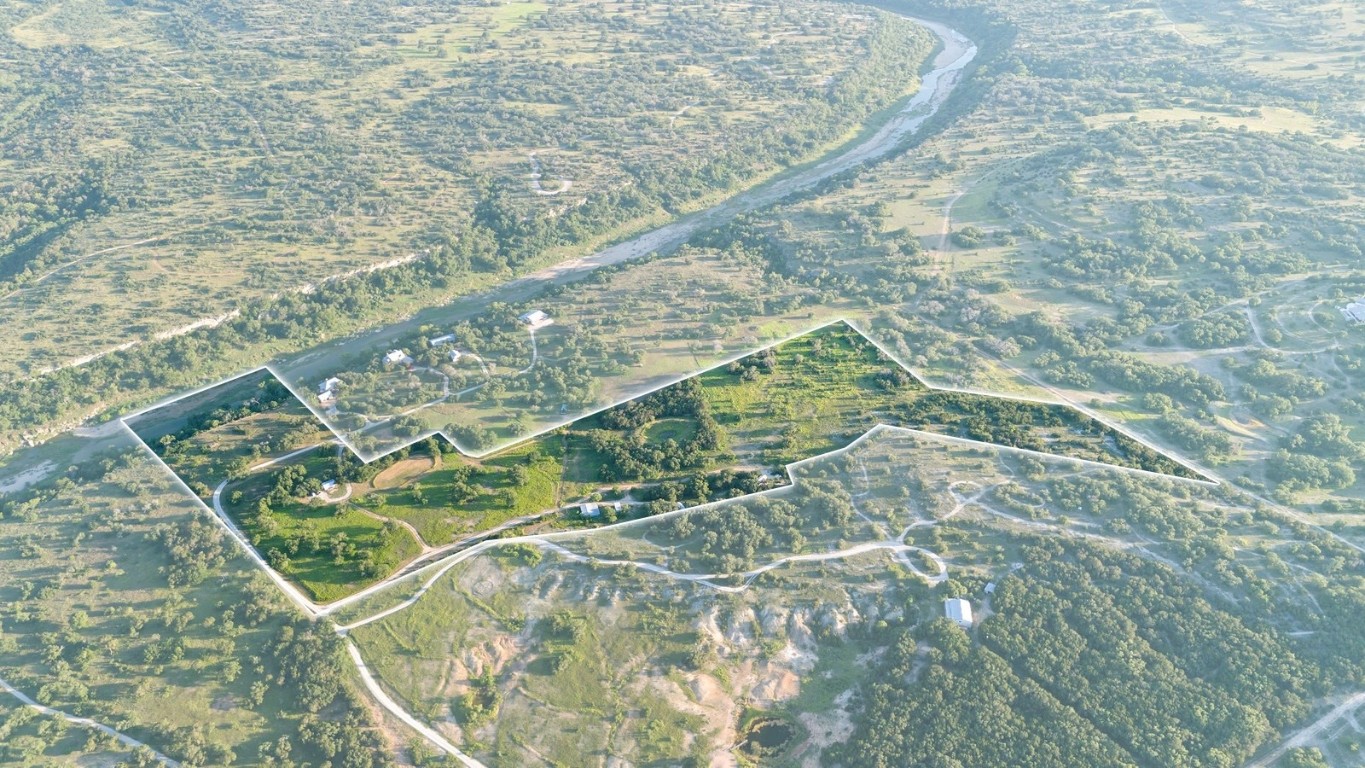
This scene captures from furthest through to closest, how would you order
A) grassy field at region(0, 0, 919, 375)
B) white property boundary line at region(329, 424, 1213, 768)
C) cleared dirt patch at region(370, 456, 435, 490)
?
grassy field at region(0, 0, 919, 375) → cleared dirt patch at region(370, 456, 435, 490) → white property boundary line at region(329, 424, 1213, 768)

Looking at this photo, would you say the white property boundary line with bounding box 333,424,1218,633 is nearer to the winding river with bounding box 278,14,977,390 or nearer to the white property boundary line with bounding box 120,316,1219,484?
the white property boundary line with bounding box 120,316,1219,484

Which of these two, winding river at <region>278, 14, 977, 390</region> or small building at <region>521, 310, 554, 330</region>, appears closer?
small building at <region>521, 310, 554, 330</region>

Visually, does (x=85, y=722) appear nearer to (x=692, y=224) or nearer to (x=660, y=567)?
(x=660, y=567)

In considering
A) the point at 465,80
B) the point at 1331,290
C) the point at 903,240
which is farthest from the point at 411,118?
the point at 1331,290

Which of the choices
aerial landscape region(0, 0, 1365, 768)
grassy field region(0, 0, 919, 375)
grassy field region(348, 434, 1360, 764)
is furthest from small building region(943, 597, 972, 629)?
grassy field region(0, 0, 919, 375)

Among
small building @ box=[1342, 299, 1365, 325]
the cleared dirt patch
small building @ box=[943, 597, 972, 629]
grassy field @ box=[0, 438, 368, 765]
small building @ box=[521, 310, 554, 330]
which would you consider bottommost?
grassy field @ box=[0, 438, 368, 765]

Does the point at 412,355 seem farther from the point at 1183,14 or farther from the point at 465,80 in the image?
the point at 1183,14
